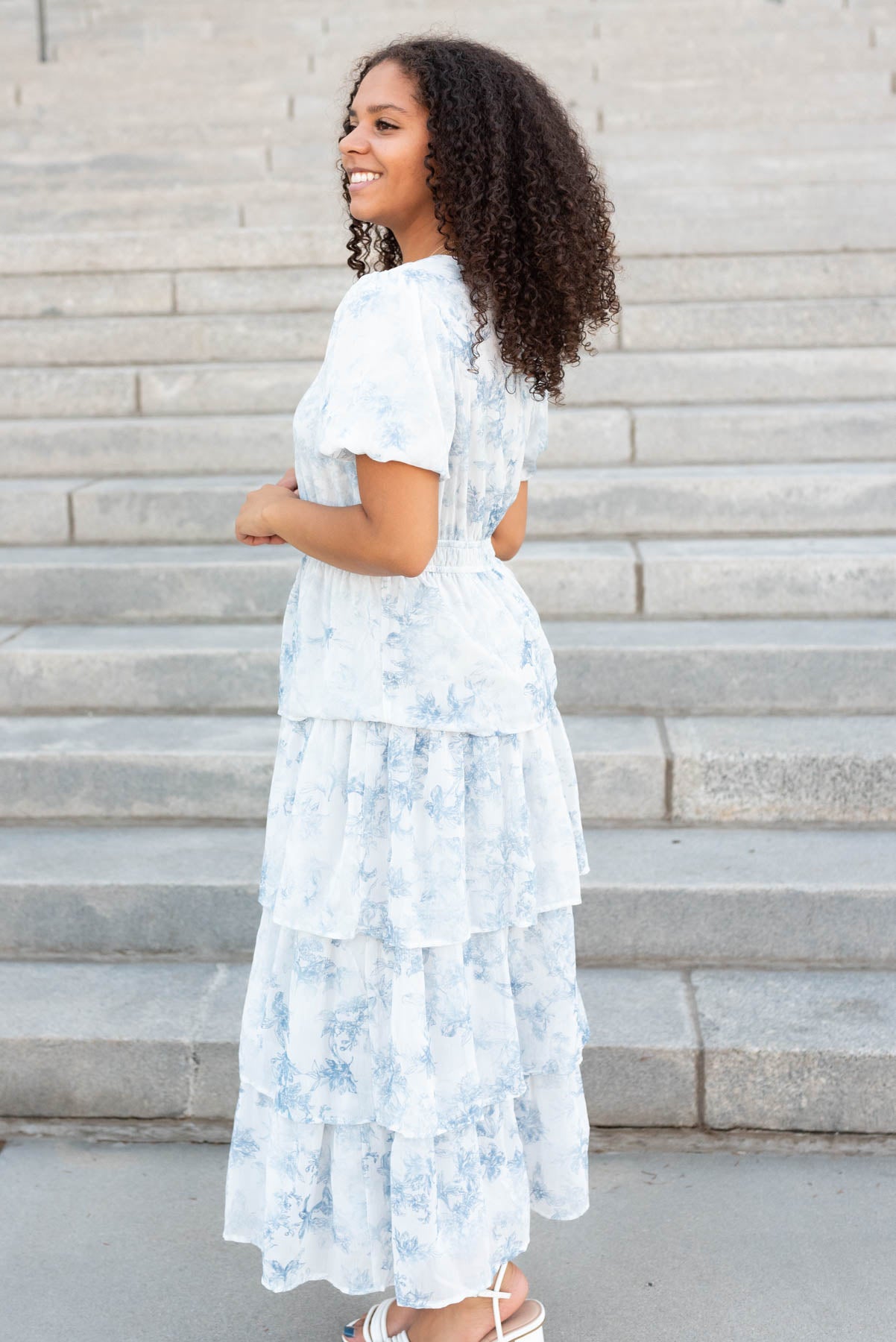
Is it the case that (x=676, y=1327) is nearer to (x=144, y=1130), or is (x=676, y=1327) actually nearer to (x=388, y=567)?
(x=144, y=1130)

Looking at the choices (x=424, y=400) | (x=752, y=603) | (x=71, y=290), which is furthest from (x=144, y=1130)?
(x=71, y=290)

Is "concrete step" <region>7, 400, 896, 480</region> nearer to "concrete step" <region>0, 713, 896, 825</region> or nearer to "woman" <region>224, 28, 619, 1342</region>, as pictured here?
"concrete step" <region>0, 713, 896, 825</region>

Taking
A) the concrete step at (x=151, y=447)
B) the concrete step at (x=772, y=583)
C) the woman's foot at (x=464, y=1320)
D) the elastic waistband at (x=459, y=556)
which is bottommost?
the woman's foot at (x=464, y=1320)

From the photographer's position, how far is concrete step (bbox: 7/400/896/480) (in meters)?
4.52

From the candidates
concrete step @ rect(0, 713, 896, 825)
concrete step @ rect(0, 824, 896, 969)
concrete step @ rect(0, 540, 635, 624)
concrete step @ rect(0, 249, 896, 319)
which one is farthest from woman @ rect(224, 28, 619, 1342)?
concrete step @ rect(0, 249, 896, 319)

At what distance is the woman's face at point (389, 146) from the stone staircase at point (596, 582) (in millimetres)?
1738

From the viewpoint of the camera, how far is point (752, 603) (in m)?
3.97

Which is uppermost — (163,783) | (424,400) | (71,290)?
(71,290)

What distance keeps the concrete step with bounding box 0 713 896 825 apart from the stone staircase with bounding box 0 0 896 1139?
0.03ft

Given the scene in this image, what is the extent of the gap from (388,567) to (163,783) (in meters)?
1.93

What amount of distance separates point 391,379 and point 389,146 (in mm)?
326

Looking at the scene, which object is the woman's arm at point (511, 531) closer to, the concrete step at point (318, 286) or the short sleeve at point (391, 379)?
the short sleeve at point (391, 379)

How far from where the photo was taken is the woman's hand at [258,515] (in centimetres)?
179

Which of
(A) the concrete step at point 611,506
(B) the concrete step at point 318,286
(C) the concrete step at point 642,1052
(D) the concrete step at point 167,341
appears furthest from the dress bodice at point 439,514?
(B) the concrete step at point 318,286
